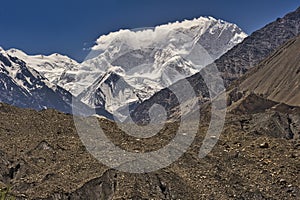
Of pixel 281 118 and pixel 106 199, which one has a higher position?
pixel 106 199

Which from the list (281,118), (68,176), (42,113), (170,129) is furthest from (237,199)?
(281,118)

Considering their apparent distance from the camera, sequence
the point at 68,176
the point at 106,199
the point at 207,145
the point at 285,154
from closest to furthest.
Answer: the point at 106,199 < the point at 68,176 < the point at 285,154 < the point at 207,145

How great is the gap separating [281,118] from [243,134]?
72.1 ft

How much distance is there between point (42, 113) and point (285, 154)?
20180 mm

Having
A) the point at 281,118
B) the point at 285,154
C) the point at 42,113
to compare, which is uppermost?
the point at 42,113

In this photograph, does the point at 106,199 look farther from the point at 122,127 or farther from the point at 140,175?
the point at 122,127

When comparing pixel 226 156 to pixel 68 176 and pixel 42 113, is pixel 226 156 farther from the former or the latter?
pixel 42 113

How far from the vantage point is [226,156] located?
127 ft

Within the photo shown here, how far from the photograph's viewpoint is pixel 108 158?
37188mm

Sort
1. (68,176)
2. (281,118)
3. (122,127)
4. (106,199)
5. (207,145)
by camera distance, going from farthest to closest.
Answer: (281,118)
(122,127)
(207,145)
(68,176)
(106,199)

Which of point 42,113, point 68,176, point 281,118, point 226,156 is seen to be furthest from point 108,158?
point 281,118

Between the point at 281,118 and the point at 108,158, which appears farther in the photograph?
the point at 281,118

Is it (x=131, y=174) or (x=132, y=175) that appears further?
(x=131, y=174)

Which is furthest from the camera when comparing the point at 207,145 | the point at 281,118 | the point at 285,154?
the point at 281,118
